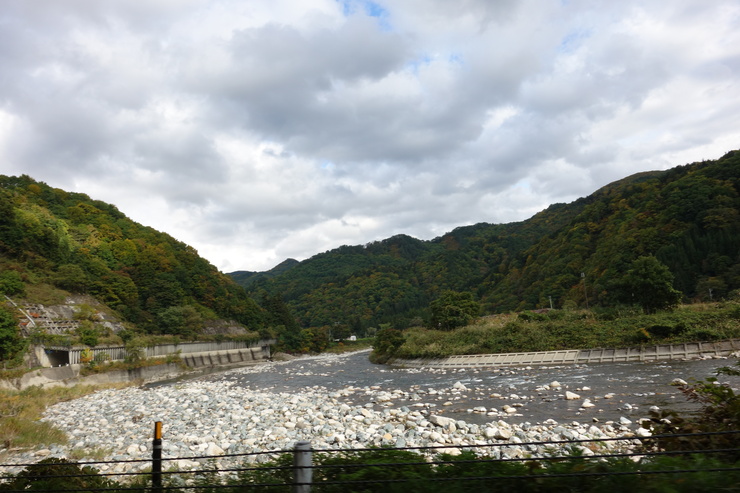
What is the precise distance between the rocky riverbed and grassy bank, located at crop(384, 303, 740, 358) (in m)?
14.9

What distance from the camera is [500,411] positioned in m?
16.4

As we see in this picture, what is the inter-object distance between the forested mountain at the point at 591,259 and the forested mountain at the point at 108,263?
75.9ft

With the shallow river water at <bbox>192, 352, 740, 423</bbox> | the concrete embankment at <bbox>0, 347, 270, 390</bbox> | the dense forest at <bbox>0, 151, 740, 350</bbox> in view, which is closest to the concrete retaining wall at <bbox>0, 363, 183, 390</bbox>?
the concrete embankment at <bbox>0, 347, 270, 390</bbox>

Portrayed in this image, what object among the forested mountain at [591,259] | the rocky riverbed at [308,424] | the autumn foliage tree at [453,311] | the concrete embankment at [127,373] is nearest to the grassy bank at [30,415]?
the rocky riverbed at [308,424]

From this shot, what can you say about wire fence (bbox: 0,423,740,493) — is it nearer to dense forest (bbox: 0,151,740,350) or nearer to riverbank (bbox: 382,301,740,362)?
riverbank (bbox: 382,301,740,362)

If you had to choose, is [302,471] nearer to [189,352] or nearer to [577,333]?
[577,333]

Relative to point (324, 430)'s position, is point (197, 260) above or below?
above

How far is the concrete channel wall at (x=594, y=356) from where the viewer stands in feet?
91.8

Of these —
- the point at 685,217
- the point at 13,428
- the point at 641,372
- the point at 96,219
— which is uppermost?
the point at 96,219

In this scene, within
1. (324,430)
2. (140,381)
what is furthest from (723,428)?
(140,381)

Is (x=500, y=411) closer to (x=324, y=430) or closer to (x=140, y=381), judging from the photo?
(x=324, y=430)

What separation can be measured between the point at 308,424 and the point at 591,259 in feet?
258

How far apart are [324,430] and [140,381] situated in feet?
106

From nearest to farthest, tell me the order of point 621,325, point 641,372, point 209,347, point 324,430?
point 324,430, point 641,372, point 621,325, point 209,347
